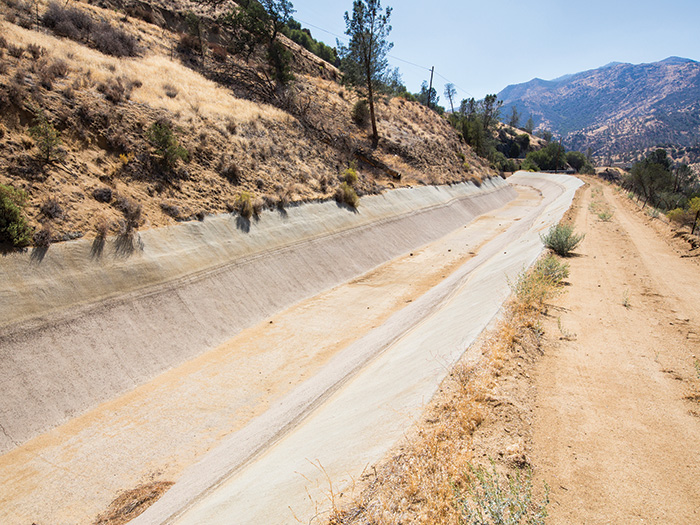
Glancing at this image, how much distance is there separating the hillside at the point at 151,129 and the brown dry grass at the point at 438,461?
13.5 m

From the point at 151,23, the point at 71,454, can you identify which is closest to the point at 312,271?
the point at 71,454

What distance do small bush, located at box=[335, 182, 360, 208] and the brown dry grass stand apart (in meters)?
19.7

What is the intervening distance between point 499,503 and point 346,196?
24.0m

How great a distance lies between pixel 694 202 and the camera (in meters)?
25.3

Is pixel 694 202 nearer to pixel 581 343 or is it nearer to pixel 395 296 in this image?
pixel 395 296

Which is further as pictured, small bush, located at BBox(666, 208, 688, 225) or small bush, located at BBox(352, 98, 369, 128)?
small bush, located at BBox(352, 98, 369, 128)

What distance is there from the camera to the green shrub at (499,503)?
4.41 meters

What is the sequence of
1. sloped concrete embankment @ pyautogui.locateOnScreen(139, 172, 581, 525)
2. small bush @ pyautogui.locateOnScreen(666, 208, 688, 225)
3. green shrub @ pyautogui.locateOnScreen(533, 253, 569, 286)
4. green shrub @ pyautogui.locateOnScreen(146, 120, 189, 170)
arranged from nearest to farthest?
sloped concrete embankment @ pyautogui.locateOnScreen(139, 172, 581, 525), green shrub @ pyautogui.locateOnScreen(533, 253, 569, 286), green shrub @ pyautogui.locateOnScreen(146, 120, 189, 170), small bush @ pyautogui.locateOnScreen(666, 208, 688, 225)

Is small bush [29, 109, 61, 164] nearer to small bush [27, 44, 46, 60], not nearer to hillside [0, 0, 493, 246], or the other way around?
hillside [0, 0, 493, 246]

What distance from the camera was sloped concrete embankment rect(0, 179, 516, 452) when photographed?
9.96 m

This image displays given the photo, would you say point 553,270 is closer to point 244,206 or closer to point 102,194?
point 244,206

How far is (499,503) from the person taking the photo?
4.43m

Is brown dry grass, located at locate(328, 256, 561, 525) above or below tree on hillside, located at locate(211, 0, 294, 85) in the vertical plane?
below

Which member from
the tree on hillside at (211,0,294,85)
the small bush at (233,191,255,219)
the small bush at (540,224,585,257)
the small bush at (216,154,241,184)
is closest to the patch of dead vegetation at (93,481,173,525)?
Result: the small bush at (233,191,255,219)
